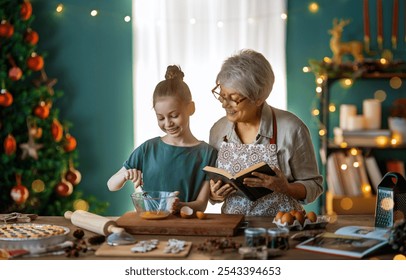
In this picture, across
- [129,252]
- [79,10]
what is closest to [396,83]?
[79,10]

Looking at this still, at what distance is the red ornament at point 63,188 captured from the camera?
4.05 m

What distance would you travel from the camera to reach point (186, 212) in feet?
6.99

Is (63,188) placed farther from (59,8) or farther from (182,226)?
(182,226)

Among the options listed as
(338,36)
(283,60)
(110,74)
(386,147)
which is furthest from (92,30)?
(386,147)

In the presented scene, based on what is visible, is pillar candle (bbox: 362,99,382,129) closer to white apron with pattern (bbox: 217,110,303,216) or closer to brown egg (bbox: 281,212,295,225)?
white apron with pattern (bbox: 217,110,303,216)

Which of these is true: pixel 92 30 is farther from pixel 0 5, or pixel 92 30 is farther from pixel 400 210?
pixel 400 210

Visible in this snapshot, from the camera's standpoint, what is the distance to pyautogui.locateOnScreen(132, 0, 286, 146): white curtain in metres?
4.40

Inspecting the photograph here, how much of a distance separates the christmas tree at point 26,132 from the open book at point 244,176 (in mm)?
1919

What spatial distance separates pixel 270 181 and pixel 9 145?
2.15 m

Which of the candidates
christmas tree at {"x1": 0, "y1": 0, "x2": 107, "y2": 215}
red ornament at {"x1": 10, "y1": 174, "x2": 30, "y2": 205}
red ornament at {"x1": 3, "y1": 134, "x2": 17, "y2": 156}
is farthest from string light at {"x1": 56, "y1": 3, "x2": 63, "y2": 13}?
red ornament at {"x1": 10, "y1": 174, "x2": 30, "y2": 205}

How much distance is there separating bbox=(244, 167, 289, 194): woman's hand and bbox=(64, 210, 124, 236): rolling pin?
511 mm

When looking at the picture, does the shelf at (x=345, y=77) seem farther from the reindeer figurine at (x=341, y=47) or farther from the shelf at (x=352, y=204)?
the reindeer figurine at (x=341, y=47)

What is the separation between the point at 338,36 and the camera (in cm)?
439

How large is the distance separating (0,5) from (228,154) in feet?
7.19
